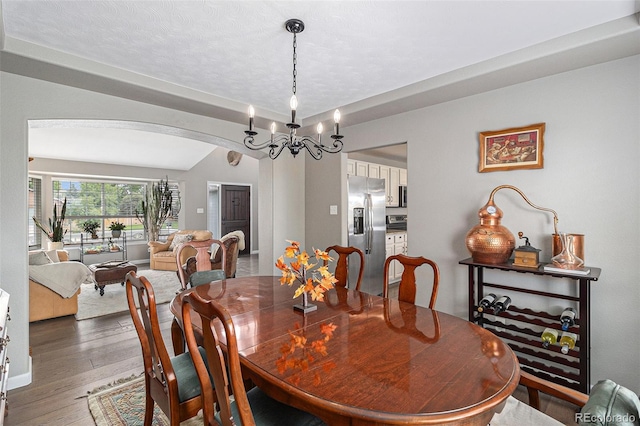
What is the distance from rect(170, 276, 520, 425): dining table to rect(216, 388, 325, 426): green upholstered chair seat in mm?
198

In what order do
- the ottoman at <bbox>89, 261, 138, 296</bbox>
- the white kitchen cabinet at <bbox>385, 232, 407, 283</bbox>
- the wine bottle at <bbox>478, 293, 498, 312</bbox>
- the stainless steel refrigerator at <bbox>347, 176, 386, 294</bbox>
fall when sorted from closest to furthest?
the wine bottle at <bbox>478, 293, 498, 312</bbox>
the stainless steel refrigerator at <bbox>347, 176, 386, 294</bbox>
the ottoman at <bbox>89, 261, 138, 296</bbox>
the white kitchen cabinet at <bbox>385, 232, 407, 283</bbox>

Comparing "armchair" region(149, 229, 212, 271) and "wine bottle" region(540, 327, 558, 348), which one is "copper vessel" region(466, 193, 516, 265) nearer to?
"wine bottle" region(540, 327, 558, 348)

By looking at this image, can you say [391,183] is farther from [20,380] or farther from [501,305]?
[20,380]

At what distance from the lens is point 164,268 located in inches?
271

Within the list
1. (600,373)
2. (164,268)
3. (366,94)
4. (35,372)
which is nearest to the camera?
(600,373)

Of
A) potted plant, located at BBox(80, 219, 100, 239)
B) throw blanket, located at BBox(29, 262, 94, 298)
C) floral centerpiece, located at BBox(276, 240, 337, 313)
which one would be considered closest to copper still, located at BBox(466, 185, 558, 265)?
floral centerpiece, located at BBox(276, 240, 337, 313)

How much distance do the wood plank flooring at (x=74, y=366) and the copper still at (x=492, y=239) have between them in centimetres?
106

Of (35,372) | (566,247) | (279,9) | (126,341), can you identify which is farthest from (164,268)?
(566,247)

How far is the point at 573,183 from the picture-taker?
95.6 inches

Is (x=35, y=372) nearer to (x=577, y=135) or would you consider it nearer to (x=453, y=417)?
(x=453, y=417)

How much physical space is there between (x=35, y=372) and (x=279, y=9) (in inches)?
136

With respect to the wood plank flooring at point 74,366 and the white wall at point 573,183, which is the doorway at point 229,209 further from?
the white wall at point 573,183

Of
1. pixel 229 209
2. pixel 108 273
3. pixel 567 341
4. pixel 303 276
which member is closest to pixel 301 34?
pixel 303 276

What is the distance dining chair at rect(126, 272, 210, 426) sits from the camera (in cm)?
148
